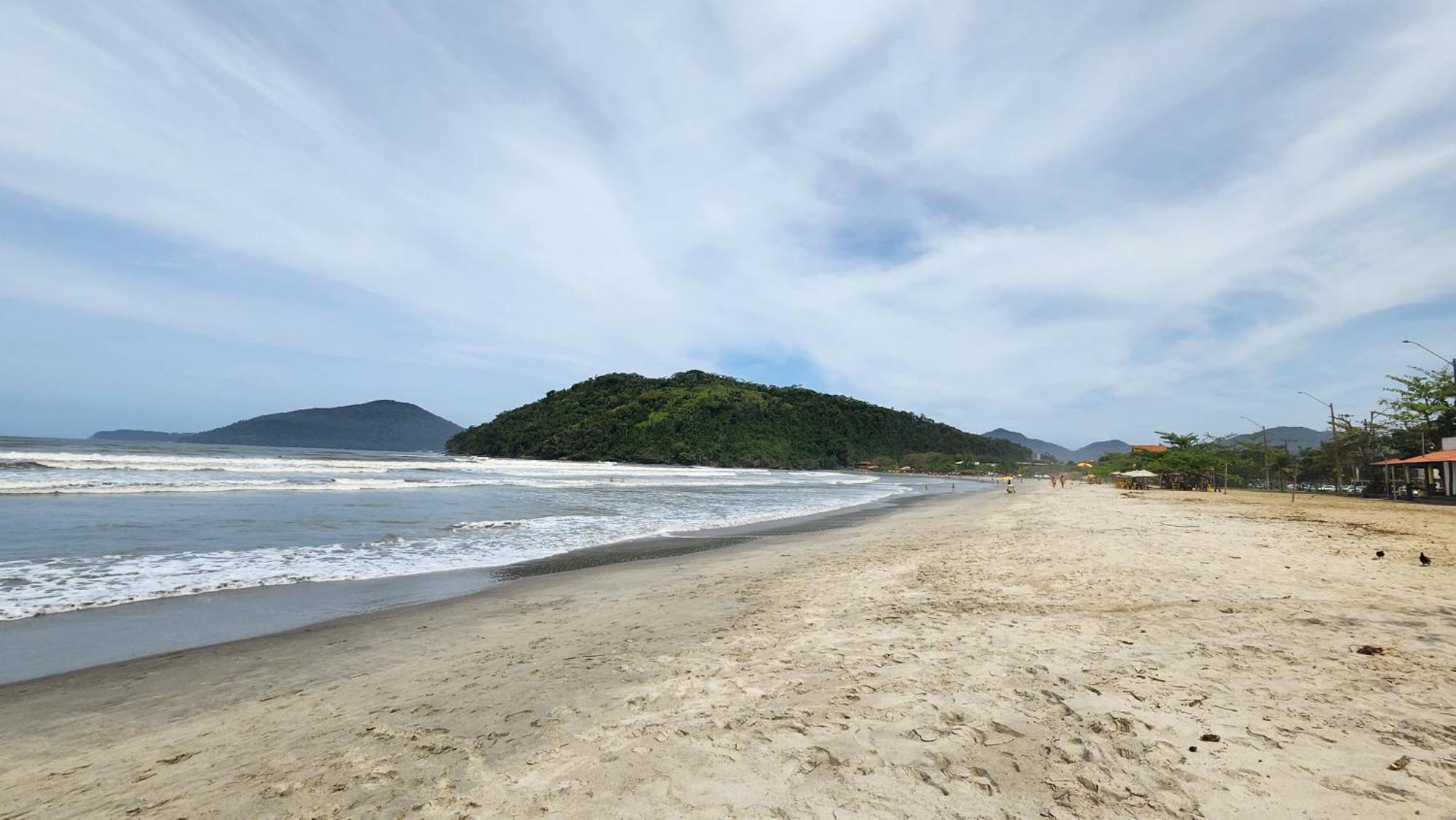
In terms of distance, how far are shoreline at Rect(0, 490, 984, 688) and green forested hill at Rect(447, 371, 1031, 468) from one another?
8805cm

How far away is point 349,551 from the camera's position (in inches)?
435

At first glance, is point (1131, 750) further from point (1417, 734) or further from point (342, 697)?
point (342, 697)

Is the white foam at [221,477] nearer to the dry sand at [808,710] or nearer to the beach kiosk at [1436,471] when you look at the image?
the dry sand at [808,710]

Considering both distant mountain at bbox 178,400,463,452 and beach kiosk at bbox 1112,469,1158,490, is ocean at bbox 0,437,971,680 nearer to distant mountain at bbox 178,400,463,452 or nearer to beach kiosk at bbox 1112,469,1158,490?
beach kiosk at bbox 1112,469,1158,490

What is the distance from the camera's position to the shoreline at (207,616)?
5516mm

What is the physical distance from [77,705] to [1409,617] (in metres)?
11.1

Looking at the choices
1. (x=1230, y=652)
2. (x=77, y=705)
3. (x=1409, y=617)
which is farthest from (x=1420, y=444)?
(x=77, y=705)

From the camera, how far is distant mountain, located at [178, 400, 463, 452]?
6063 inches

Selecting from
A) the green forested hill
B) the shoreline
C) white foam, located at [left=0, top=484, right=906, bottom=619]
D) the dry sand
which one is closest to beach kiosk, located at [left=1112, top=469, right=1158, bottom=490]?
white foam, located at [left=0, top=484, right=906, bottom=619]

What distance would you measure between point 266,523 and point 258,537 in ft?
7.61

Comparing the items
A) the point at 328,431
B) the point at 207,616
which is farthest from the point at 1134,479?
the point at 328,431

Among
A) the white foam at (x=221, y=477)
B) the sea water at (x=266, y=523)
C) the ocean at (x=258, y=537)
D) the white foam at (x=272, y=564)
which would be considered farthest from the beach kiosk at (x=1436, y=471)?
the white foam at (x=221, y=477)

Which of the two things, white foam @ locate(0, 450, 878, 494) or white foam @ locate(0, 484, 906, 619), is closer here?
white foam @ locate(0, 484, 906, 619)

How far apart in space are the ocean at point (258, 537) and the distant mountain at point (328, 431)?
468 feet
